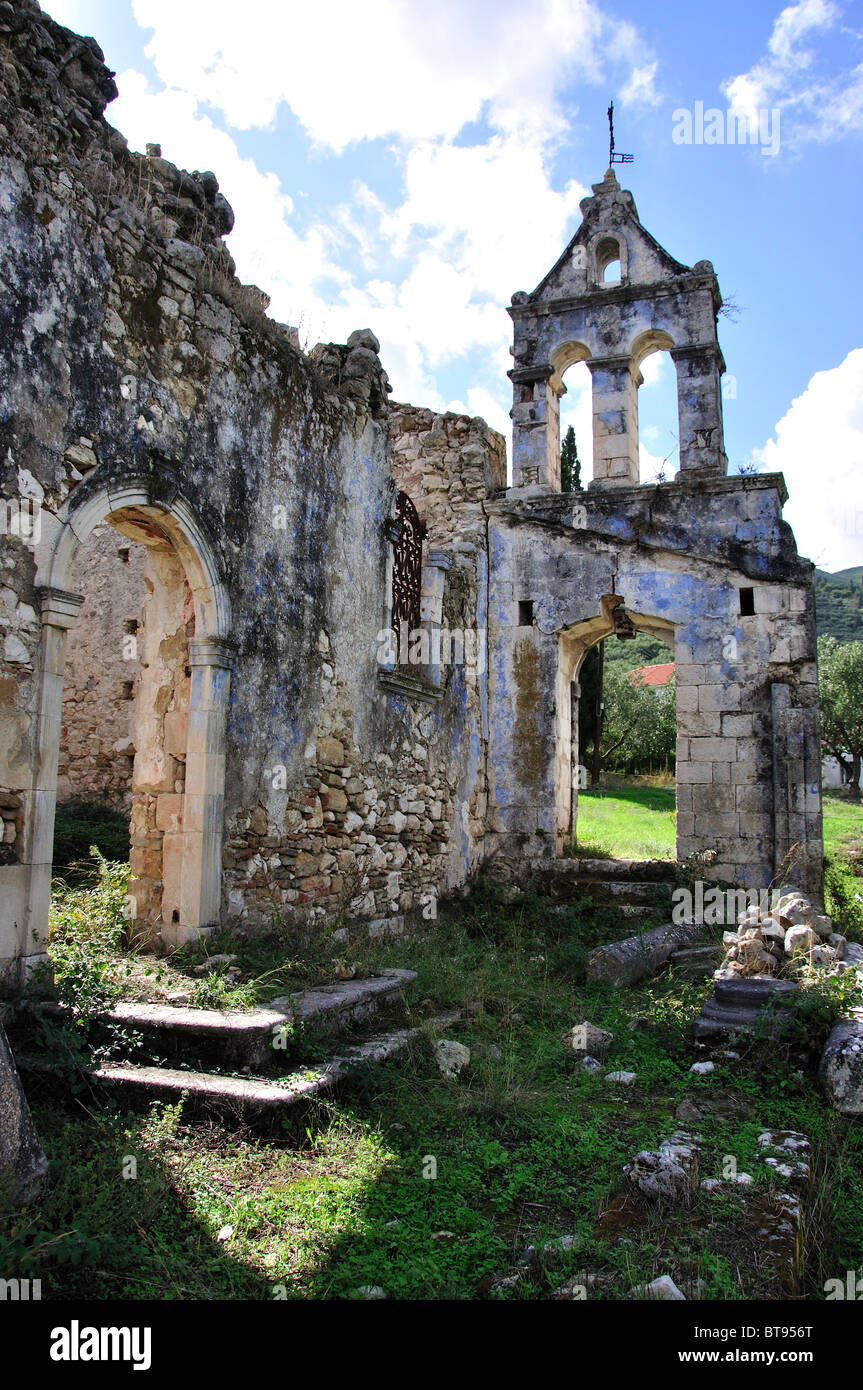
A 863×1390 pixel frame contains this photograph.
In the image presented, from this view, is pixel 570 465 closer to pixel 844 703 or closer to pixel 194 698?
pixel 844 703

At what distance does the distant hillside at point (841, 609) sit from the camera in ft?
203

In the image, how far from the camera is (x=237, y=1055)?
4.35 metres

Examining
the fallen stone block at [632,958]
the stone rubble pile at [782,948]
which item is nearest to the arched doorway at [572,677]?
the fallen stone block at [632,958]

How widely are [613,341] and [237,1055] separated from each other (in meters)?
9.18

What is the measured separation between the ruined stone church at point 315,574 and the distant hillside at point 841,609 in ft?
173

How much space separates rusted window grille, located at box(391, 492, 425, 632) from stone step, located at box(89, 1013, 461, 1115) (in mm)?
5288

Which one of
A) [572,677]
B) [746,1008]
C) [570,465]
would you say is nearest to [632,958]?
[746,1008]

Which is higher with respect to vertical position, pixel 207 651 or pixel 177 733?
pixel 207 651

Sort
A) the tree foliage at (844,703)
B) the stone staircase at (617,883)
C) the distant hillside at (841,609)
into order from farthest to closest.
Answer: the distant hillside at (841,609) < the tree foliage at (844,703) < the stone staircase at (617,883)

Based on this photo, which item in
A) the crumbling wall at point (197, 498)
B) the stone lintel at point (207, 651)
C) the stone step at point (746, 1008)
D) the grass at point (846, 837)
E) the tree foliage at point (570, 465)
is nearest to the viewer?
the crumbling wall at point (197, 498)

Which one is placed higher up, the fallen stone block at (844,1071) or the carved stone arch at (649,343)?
the carved stone arch at (649,343)

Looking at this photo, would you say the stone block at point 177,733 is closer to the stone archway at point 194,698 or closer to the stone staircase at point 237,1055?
the stone archway at point 194,698

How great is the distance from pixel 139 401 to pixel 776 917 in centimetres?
594

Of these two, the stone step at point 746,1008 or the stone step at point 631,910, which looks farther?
the stone step at point 631,910
